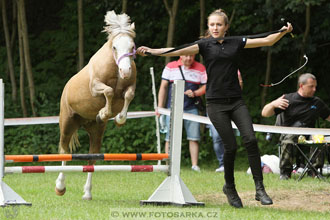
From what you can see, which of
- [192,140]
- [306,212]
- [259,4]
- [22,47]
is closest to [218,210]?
[306,212]

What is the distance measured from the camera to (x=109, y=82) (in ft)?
22.6

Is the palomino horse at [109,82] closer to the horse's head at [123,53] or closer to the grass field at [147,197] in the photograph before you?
the horse's head at [123,53]

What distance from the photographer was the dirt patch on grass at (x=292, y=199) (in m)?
6.76

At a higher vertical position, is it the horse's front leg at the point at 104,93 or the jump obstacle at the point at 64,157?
the horse's front leg at the point at 104,93

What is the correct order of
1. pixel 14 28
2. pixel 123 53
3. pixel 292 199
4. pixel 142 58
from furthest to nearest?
pixel 14 28 < pixel 142 58 < pixel 292 199 < pixel 123 53

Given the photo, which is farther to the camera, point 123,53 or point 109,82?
point 109,82

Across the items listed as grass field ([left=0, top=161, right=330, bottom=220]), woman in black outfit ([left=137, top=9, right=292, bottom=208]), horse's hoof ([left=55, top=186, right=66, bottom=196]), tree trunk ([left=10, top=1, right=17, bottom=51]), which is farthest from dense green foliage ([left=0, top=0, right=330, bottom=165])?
Answer: woman in black outfit ([left=137, top=9, right=292, bottom=208])

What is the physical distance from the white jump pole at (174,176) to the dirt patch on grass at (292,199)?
1.97 feet

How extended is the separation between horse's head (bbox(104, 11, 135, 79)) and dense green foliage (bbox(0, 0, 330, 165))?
17.4 feet

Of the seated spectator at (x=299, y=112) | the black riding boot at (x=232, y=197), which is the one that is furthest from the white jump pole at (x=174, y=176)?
the seated spectator at (x=299, y=112)

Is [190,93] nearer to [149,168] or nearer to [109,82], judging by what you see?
[109,82]

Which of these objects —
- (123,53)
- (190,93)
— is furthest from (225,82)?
(190,93)

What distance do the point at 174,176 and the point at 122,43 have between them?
1.50 meters

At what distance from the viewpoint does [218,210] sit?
625cm
